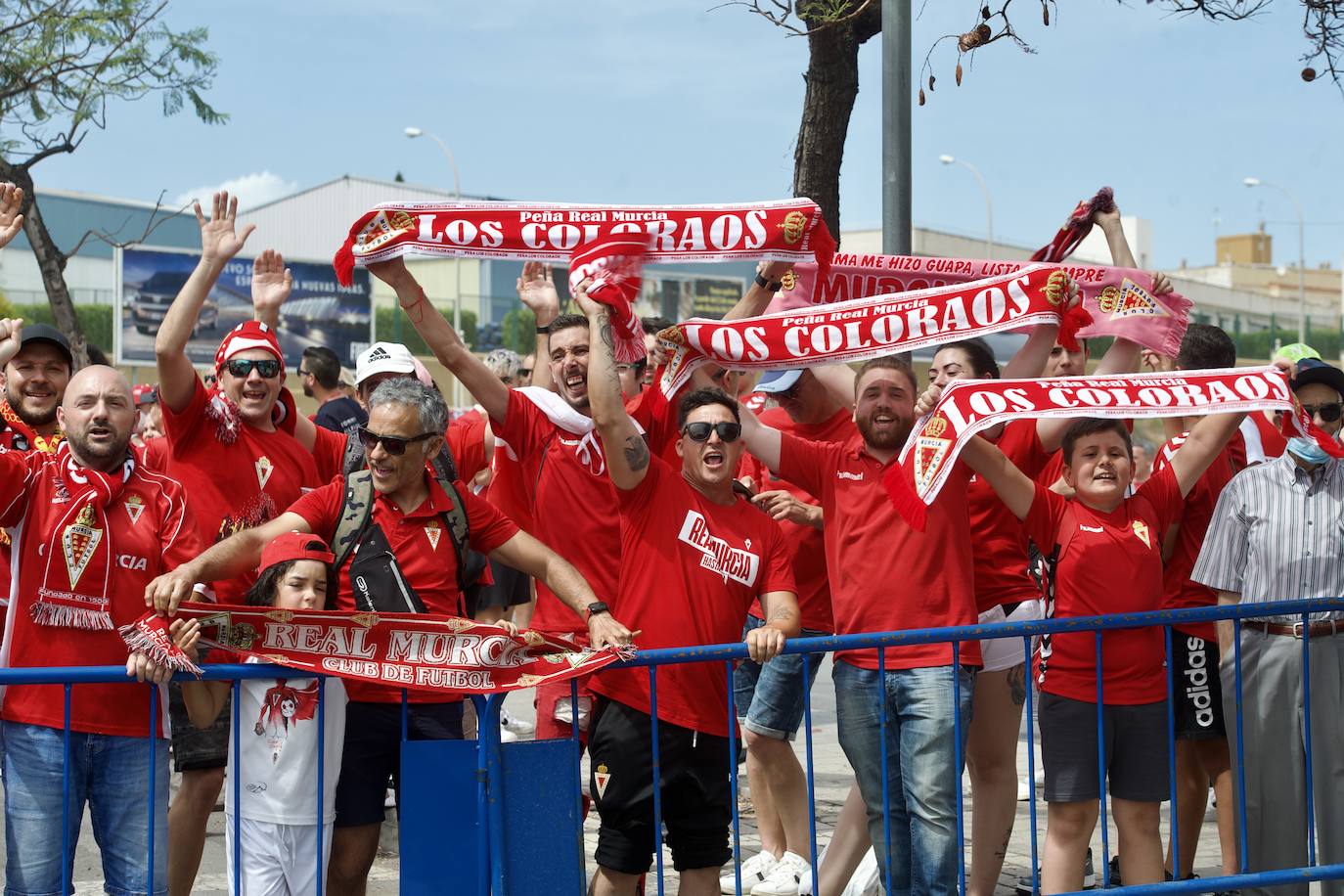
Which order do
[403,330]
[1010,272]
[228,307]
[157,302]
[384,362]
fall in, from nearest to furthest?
[1010,272] → [384,362] → [157,302] → [228,307] → [403,330]

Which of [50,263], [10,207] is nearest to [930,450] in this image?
[10,207]

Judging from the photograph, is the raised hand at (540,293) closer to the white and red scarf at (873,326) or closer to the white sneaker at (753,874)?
the white and red scarf at (873,326)

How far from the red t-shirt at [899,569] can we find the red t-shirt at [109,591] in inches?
83.2

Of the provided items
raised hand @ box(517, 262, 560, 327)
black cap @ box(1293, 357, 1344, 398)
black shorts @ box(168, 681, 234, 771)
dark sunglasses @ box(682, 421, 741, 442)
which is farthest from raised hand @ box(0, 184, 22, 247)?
black cap @ box(1293, 357, 1344, 398)

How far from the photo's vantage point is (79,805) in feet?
14.6

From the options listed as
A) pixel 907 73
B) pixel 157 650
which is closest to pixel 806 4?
pixel 907 73

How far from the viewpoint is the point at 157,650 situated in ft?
13.3

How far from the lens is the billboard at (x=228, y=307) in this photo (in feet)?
122

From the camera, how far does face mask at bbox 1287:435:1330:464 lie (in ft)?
17.0

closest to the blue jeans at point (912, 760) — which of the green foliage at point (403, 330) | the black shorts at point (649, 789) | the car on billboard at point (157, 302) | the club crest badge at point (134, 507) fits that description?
the black shorts at point (649, 789)

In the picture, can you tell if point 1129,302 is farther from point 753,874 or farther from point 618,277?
point 753,874

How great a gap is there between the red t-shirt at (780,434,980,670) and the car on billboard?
3490 centimetres

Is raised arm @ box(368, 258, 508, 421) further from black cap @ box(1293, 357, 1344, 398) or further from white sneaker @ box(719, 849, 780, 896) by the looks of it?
black cap @ box(1293, 357, 1344, 398)

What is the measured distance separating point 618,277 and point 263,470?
5.16 feet
